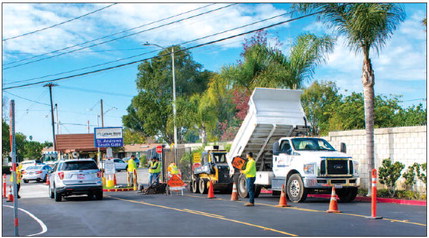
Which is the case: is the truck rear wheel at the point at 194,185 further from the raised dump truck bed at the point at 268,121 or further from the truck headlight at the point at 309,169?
the truck headlight at the point at 309,169

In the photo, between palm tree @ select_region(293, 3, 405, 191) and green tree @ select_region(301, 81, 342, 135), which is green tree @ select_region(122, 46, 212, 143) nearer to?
green tree @ select_region(301, 81, 342, 135)

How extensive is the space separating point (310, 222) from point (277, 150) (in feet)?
24.4

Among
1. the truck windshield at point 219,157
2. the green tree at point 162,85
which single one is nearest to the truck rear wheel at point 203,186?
the truck windshield at point 219,157

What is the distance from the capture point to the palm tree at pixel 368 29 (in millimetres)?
20859

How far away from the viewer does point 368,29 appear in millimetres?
20922

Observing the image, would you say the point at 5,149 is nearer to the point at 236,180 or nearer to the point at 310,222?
the point at 236,180

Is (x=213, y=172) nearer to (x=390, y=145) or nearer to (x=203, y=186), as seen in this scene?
(x=203, y=186)

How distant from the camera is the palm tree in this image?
20859mm

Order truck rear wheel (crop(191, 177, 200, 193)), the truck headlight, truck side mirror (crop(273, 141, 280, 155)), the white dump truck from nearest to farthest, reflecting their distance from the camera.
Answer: the truck headlight < the white dump truck < truck side mirror (crop(273, 141, 280, 155)) < truck rear wheel (crop(191, 177, 200, 193))

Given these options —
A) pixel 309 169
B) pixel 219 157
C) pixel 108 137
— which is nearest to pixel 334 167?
pixel 309 169

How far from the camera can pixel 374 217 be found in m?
13.7

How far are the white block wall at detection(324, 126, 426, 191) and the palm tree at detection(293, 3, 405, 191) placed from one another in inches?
32.3

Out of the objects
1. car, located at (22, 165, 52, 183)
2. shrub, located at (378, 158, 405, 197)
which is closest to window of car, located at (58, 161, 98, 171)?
shrub, located at (378, 158, 405, 197)

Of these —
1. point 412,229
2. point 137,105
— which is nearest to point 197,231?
point 412,229
